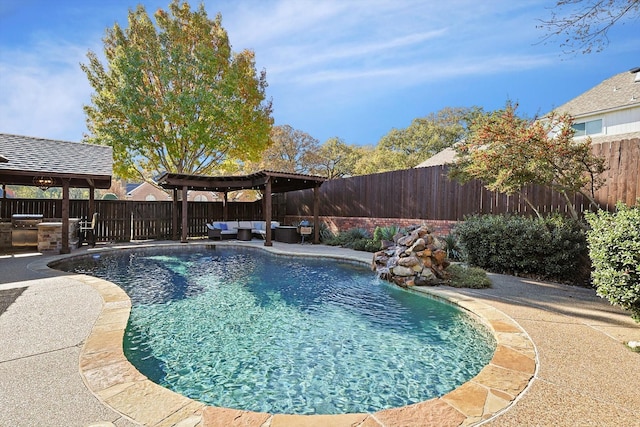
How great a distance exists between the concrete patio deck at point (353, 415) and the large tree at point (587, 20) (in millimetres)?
3647

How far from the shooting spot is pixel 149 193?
3944cm

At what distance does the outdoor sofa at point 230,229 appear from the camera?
13.5 meters

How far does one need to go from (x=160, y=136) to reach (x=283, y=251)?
32.4 feet

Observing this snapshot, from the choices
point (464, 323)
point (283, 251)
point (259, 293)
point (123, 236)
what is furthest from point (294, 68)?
point (464, 323)

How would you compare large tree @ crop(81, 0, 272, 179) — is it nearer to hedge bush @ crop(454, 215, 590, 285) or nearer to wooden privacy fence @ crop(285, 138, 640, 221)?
wooden privacy fence @ crop(285, 138, 640, 221)

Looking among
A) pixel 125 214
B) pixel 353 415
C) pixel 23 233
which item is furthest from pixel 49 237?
pixel 353 415

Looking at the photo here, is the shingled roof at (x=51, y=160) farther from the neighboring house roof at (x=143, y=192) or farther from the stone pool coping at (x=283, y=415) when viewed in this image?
the neighboring house roof at (x=143, y=192)

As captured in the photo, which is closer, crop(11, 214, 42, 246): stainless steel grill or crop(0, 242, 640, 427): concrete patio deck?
crop(0, 242, 640, 427): concrete patio deck

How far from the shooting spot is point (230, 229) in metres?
13.9

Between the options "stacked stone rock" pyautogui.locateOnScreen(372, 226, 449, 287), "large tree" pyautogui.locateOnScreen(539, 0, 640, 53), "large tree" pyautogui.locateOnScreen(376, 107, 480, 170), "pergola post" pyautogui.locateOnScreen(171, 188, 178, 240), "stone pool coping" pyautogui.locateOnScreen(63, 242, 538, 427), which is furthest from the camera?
"large tree" pyautogui.locateOnScreen(376, 107, 480, 170)

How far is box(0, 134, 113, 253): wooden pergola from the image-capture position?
857 centimetres

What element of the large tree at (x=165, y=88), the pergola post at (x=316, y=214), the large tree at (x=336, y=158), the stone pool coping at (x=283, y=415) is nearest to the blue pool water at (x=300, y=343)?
the stone pool coping at (x=283, y=415)

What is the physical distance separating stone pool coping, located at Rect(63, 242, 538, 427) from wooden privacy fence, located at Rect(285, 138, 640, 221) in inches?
181

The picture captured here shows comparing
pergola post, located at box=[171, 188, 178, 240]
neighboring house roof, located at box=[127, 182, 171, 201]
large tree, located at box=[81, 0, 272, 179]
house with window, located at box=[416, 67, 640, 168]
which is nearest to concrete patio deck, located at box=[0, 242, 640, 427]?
pergola post, located at box=[171, 188, 178, 240]
